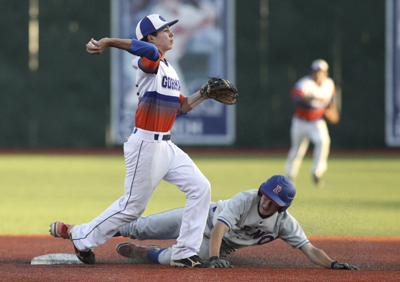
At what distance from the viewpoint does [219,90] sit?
430 cm

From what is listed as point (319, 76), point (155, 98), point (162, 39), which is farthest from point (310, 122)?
point (155, 98)

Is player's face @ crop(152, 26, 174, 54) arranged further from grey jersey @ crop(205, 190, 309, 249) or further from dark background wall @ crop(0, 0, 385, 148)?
dark background wall @ crop(0, 0, 385, 148)

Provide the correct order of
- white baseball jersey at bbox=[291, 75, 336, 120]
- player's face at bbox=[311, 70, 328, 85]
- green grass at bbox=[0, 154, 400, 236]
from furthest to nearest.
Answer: player's face at bbox=[311, 70, 328, 85] < white baseball jersey at bbox=[291, 75, 336, 120] < green grass at bbox=[0, 154, 400, 236]

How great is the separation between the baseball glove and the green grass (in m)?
2.06

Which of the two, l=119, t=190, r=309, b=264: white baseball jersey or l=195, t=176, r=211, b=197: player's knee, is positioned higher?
l=195, t=176, r=211, b=197: player's knee

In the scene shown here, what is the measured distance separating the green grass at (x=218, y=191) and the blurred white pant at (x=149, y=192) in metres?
1.99

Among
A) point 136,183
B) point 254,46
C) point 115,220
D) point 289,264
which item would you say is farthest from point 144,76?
point 254,46

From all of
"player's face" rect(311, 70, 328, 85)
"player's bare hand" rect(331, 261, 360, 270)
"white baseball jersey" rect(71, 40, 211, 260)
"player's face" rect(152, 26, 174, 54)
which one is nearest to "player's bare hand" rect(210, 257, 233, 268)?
"white baseball jersey" rect(71, 40, 211, 260)

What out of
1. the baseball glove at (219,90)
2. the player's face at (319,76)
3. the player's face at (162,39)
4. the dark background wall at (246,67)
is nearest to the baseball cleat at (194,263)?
the baseball glove at (219,90)

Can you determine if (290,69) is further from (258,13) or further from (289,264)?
(289,264)

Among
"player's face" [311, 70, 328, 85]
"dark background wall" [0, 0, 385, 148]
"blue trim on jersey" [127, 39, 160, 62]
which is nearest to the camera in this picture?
"blue trim on jersey" [127, 39, 160, 62]

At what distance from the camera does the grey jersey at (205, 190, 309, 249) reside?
4.26 m

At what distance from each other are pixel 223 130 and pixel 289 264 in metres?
12.6

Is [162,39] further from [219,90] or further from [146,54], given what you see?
[219,90]
